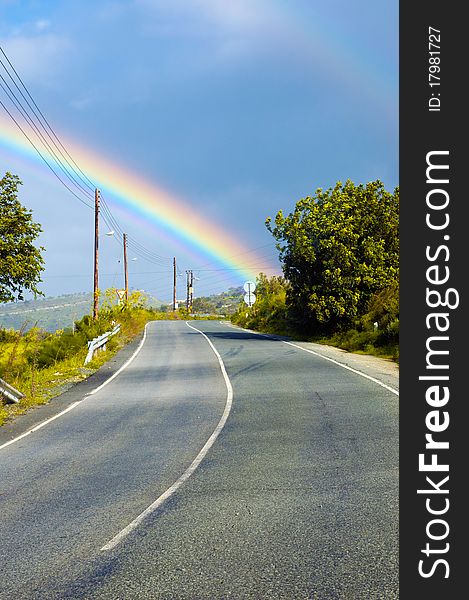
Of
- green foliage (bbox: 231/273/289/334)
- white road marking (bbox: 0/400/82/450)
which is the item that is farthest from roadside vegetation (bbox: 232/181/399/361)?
white road marking (bbox: 0/400/82/450)

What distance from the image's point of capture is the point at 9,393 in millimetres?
14961

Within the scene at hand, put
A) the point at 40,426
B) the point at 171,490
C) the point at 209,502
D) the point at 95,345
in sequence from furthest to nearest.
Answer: the point at 95,345
the point at 40,426
the point at 171,490
the point at 209,502

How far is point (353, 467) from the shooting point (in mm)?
7848

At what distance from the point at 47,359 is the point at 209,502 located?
1957 centimetres

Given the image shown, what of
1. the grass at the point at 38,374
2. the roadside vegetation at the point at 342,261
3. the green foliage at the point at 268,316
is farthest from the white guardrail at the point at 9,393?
the green foliage at the point at 268,316

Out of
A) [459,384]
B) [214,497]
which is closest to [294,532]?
[214,497]

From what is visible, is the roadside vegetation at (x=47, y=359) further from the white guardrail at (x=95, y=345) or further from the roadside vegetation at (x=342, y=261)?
the roadside vegetation at (x=342, y=261)

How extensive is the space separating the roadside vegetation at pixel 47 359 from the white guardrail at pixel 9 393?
17 centimetres

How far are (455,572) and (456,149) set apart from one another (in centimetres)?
481

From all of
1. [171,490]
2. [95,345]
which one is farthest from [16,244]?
[171,490]

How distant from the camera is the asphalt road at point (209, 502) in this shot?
4629 mm

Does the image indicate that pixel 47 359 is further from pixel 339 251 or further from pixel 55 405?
pixel 339 251

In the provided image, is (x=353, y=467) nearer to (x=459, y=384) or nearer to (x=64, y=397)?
(x=459, y=384)

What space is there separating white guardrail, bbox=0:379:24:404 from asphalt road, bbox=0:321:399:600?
1883 millimetres
